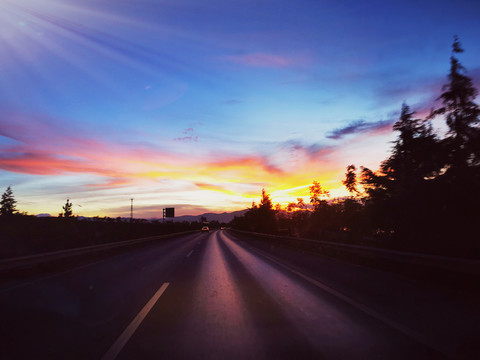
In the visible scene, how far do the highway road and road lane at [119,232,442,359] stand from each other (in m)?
0.02

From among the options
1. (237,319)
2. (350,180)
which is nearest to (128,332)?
(237,319)

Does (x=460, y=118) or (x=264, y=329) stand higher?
(x=460, y=118)

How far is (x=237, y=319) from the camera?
212 inches

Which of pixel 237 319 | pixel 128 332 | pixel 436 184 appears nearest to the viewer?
pixel 128 332

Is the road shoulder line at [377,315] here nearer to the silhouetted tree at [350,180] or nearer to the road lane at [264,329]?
the road lane at [264,329]

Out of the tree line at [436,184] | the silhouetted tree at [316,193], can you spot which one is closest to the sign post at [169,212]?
the silhouetted tree at [316,193]

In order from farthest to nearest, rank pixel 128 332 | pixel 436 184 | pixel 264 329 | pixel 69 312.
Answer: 1. pixel 436 184
2. pixel 69 312
3. pixel 264 329
4. pixel 128 332

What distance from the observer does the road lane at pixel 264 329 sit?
3.90m

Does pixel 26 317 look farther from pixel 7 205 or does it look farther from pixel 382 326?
pixel 7 205

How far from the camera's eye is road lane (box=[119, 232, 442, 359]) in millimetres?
3902

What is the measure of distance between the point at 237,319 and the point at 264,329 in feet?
2.38

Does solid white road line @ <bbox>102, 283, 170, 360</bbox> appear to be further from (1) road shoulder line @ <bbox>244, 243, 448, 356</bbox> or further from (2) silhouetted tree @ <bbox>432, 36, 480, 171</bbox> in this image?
(2) silhouetted tree @ <bbox>432, 36, 480, 171</bbox>

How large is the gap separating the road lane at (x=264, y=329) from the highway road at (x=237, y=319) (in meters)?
0.02

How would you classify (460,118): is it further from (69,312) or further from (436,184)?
(69,312)
